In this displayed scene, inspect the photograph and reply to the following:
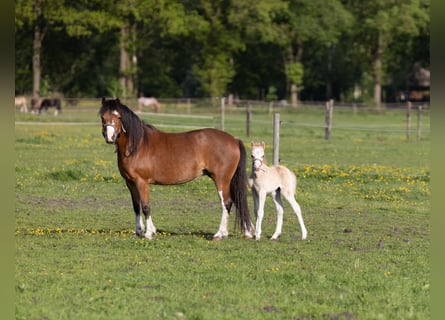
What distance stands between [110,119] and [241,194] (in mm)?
2017

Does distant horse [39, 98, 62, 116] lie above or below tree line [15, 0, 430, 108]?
below

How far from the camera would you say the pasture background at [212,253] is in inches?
243

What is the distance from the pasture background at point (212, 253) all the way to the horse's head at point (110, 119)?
4.43ft

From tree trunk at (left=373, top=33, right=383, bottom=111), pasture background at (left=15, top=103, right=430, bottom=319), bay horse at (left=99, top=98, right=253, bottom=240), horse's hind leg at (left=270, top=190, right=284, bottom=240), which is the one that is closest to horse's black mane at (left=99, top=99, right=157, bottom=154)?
bay horse at (left=99, top=98, right=253, bottom=240)

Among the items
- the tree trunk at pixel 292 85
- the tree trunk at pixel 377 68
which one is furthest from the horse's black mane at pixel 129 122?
the tree trunk at pixel 377 68

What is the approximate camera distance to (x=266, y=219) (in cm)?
1256

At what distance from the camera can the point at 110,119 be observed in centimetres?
978

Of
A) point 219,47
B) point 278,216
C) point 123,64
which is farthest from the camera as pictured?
point 219,47

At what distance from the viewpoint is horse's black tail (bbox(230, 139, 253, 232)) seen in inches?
399

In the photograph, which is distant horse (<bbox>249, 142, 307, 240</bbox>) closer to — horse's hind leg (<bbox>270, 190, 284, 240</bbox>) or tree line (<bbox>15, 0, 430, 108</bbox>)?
horse's hind leg (<bbox>270, 190, 284, 240</bbox>)

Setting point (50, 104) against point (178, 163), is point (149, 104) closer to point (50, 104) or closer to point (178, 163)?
point (50, 104)

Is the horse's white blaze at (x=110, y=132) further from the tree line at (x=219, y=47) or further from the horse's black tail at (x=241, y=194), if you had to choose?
the tree line at (x=219, y=47)

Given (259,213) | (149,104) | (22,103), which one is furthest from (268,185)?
(22,103)

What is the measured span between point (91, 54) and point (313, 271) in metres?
68.8
